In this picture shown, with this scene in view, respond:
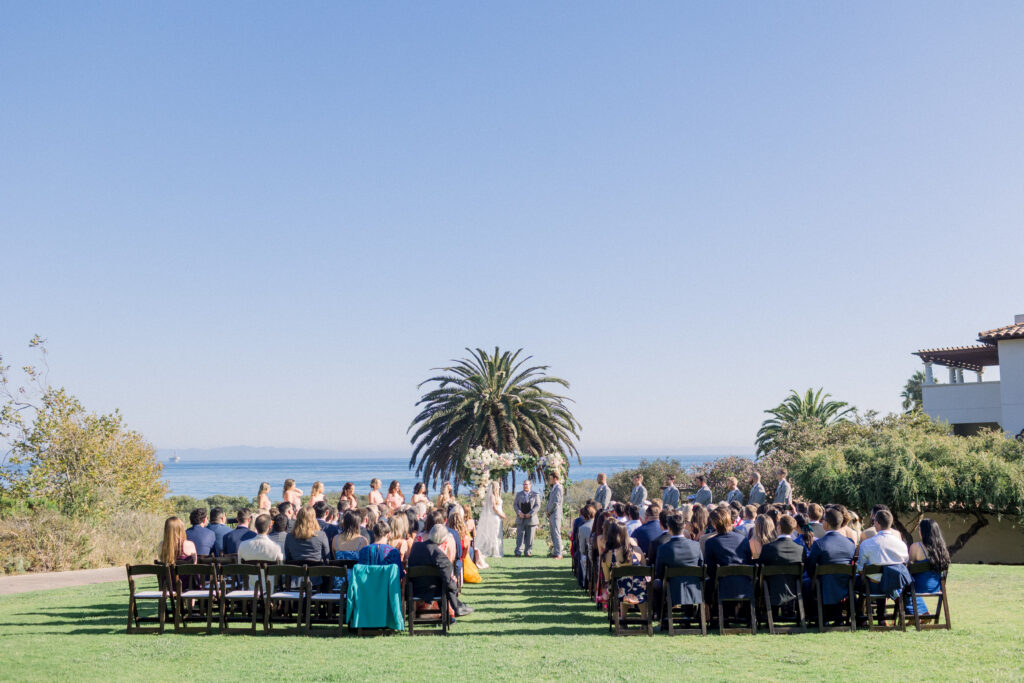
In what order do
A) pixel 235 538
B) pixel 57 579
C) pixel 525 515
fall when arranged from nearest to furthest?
pixel 235 538
pixel 57 579
pixel 525 515

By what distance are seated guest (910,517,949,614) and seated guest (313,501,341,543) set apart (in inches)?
288

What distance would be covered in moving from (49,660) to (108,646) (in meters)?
0.78

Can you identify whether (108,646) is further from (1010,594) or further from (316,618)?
(1010,594)

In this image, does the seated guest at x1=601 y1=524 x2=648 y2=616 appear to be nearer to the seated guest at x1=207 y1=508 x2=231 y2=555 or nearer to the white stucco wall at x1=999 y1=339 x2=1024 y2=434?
the seated guest at x1=207 y1=508 x2=231 y2=555

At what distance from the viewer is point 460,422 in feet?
103

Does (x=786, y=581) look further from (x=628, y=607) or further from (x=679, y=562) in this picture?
(x=628, y=607)

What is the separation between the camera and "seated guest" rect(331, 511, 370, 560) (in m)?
10.6

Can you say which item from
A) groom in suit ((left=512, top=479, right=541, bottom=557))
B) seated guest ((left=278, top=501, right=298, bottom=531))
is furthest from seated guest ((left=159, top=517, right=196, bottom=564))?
groom in suit ((left=512, top=479, right=541, bottom=557))

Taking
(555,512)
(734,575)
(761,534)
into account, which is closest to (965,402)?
(555,512)

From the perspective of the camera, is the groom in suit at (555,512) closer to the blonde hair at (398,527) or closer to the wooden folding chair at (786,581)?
the blonde hair at (398,527)

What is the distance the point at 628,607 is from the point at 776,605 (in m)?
1.76

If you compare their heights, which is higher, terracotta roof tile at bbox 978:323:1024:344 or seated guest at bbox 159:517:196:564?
terracotta roof tile at bbox 978:323:1024:344

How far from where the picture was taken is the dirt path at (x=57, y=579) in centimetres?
1499

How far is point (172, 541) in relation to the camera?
34.0 ft
